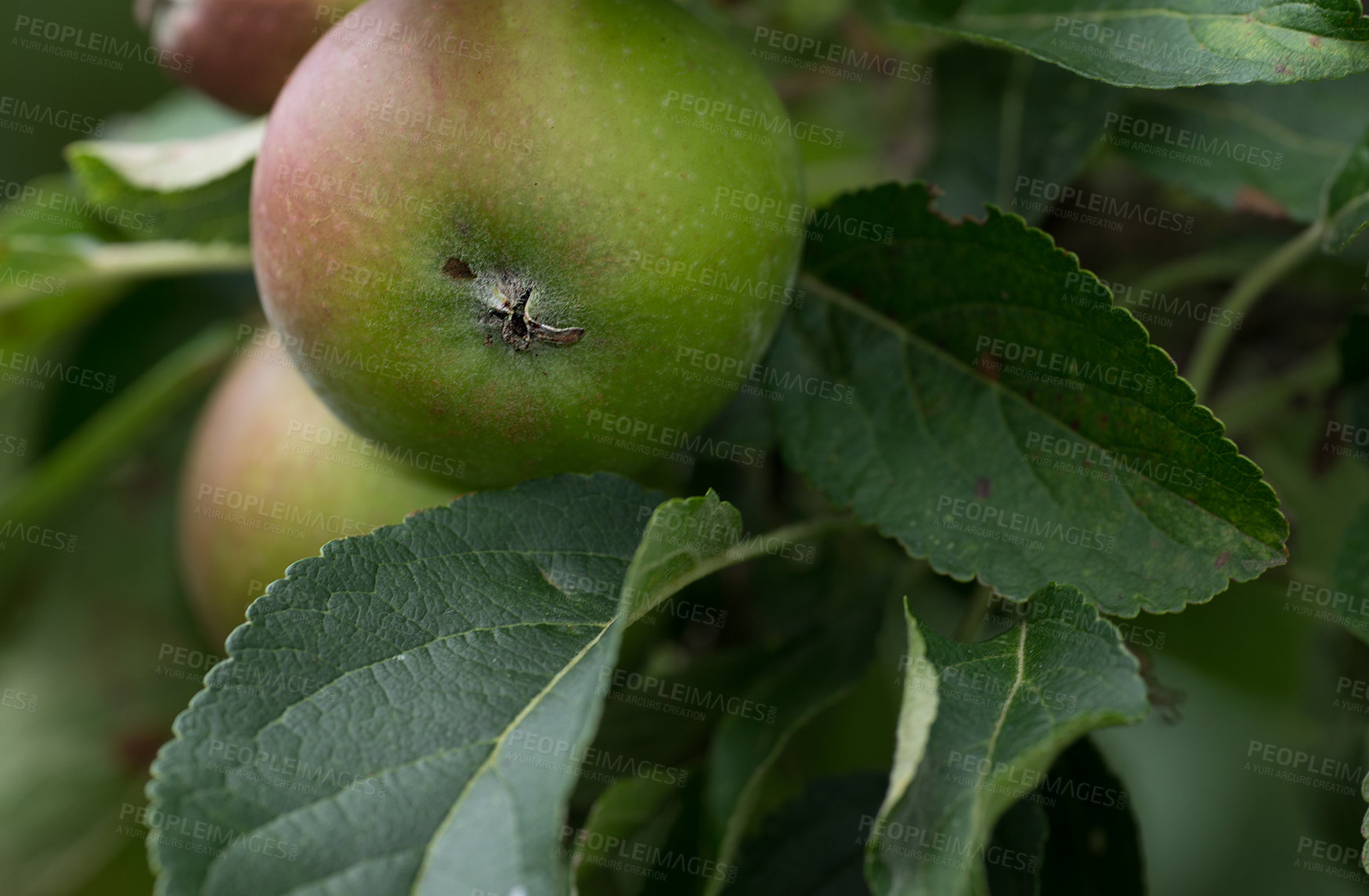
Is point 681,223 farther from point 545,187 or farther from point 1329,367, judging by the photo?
point 1329,367

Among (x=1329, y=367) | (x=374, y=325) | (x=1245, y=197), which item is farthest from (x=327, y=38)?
(x=1329, y=367)

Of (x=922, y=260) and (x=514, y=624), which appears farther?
(x=922, y=260)
